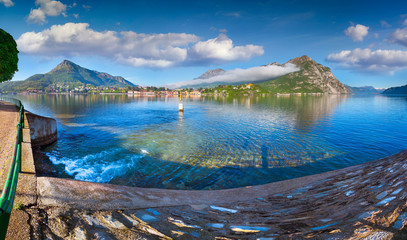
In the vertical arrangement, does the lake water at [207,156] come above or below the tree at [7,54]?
below

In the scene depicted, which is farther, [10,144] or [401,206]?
[10,144]

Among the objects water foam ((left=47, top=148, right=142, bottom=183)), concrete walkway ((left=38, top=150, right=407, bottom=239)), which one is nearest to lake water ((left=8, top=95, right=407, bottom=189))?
water foam ((left=47, top=148, right=142, bottom=183))

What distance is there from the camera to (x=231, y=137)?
77.0 ft

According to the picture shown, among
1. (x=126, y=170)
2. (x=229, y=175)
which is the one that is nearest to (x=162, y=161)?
(x=126, y=170)

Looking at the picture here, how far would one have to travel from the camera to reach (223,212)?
5.60 metres

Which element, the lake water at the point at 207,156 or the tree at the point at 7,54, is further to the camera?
the tree at the point at 7,54

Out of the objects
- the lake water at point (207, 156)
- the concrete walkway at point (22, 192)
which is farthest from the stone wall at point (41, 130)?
the concrete walkway at point (22, 192)

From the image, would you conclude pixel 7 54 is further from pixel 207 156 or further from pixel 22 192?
pixel 22 192

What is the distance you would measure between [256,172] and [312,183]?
601 cm

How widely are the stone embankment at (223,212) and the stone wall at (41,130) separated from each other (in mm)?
16692

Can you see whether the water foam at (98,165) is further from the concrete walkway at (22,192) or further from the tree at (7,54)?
the tree at (7,54)

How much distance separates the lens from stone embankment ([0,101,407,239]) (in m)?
3.71

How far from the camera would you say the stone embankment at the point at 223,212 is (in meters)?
3.71

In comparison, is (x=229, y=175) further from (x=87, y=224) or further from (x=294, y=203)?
(x=87, y=224)
